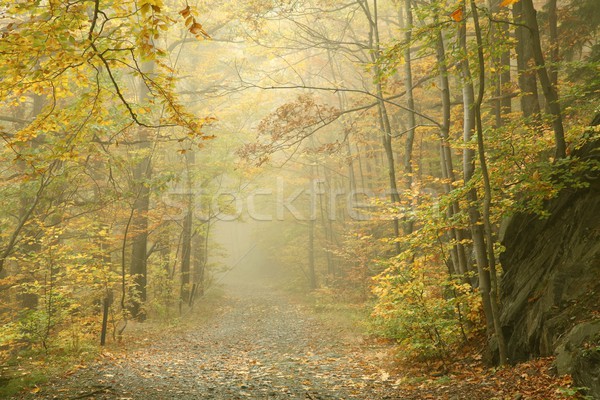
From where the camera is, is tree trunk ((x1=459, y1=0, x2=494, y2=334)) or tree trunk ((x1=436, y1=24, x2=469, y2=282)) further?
tree trunk ((x1=436, y1=24, x2=469, y2=282))

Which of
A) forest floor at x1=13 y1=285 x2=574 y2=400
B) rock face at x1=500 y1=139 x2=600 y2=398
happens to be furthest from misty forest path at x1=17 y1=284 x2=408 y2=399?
rock face at x1=500 y1=139 x2=600 y2=398

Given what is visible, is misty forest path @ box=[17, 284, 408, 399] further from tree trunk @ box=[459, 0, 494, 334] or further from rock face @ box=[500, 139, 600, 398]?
rock face @ box=[500, 139, 600, 398]

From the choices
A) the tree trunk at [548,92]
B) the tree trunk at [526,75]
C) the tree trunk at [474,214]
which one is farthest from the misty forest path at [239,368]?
the tree trunk at [526,75]

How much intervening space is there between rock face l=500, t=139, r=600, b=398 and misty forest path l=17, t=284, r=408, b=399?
7.12ft

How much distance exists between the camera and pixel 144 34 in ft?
14.7

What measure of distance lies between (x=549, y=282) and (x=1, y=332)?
31.2ft

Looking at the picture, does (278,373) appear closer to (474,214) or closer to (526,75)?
(474,214)

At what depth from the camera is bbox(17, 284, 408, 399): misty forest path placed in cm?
600

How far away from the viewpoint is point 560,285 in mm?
5406

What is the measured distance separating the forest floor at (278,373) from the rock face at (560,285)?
345mm

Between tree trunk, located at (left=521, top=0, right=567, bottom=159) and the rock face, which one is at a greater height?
tree trunk, located at (left=521, top=0, right=567, bottom=159)

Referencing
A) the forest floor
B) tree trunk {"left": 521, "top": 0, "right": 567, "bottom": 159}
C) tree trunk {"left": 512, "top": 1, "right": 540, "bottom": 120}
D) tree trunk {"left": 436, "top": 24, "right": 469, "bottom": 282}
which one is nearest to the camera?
the forest floor

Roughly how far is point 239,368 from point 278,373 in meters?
0.95

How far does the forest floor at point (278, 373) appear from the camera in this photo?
5395 mm
